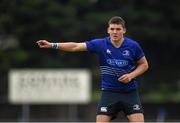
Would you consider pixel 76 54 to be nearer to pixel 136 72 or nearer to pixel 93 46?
pixel 93 46

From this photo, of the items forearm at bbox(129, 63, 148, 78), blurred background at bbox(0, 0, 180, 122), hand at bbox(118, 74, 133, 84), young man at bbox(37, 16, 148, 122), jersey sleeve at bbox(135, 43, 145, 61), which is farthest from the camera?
blurred background at bbox(0, 0, 180, 122)

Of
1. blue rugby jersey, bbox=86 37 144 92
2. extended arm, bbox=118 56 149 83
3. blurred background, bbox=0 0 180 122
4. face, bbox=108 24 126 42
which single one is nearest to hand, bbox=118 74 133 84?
extended arm, bbox=118 56 149 83

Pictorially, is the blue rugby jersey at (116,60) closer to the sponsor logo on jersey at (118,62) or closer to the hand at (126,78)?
the sponsor logo on jersey at (118,62)

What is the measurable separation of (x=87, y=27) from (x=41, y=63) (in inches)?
101

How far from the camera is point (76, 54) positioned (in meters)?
33.0

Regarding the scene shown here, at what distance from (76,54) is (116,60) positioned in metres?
23.1

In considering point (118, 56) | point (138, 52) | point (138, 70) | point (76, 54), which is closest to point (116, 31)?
point (118, 56)

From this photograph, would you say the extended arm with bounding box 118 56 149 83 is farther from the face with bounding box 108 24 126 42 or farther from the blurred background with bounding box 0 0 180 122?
the blurred background with bounding box 0 0 180 122

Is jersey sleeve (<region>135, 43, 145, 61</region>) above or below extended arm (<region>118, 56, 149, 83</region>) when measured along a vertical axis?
above

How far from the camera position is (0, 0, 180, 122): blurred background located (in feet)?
95.0

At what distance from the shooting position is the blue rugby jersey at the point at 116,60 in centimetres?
994

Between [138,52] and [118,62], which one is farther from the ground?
[138,52]

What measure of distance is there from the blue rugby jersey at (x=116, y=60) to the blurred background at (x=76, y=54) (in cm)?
1787

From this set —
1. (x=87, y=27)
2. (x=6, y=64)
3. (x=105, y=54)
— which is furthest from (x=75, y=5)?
(x=105, y=54)
